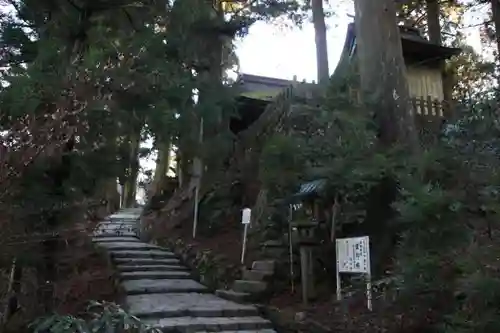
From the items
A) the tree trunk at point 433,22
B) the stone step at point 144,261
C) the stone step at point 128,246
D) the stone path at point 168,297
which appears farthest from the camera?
the tree trunk at point 433,22

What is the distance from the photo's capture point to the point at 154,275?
28.2ft

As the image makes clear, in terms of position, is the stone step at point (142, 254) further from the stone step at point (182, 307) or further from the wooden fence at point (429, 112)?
the wooden fence at point (429, 112)

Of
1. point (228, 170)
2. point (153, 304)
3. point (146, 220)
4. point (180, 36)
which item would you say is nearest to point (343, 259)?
point (153, 304)

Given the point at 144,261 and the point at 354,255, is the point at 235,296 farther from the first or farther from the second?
the point at 144,261

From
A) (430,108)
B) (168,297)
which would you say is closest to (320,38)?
(430,108)

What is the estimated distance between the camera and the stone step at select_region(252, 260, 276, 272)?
270 inches

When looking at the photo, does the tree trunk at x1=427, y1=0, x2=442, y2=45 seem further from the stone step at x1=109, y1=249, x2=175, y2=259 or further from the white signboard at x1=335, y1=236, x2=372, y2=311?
the white signboard at x1=335, y1=236, x2=372, y2=311

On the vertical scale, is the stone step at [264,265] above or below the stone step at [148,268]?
above

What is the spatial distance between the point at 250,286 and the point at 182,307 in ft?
3.41

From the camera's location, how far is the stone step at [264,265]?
6.86 meters

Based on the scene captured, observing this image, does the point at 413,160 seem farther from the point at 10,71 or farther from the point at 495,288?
the point at 10,71

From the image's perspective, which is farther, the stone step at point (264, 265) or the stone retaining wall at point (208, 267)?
the stone retaining wall at point (208, 267)

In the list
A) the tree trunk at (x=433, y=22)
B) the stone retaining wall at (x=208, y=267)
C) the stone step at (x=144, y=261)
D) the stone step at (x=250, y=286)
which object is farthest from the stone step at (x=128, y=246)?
the tree trunk at (x=433, y=22)

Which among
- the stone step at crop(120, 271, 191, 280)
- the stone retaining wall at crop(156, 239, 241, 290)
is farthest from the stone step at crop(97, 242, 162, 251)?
the stone step at crop(120, 271, 191, 280)
